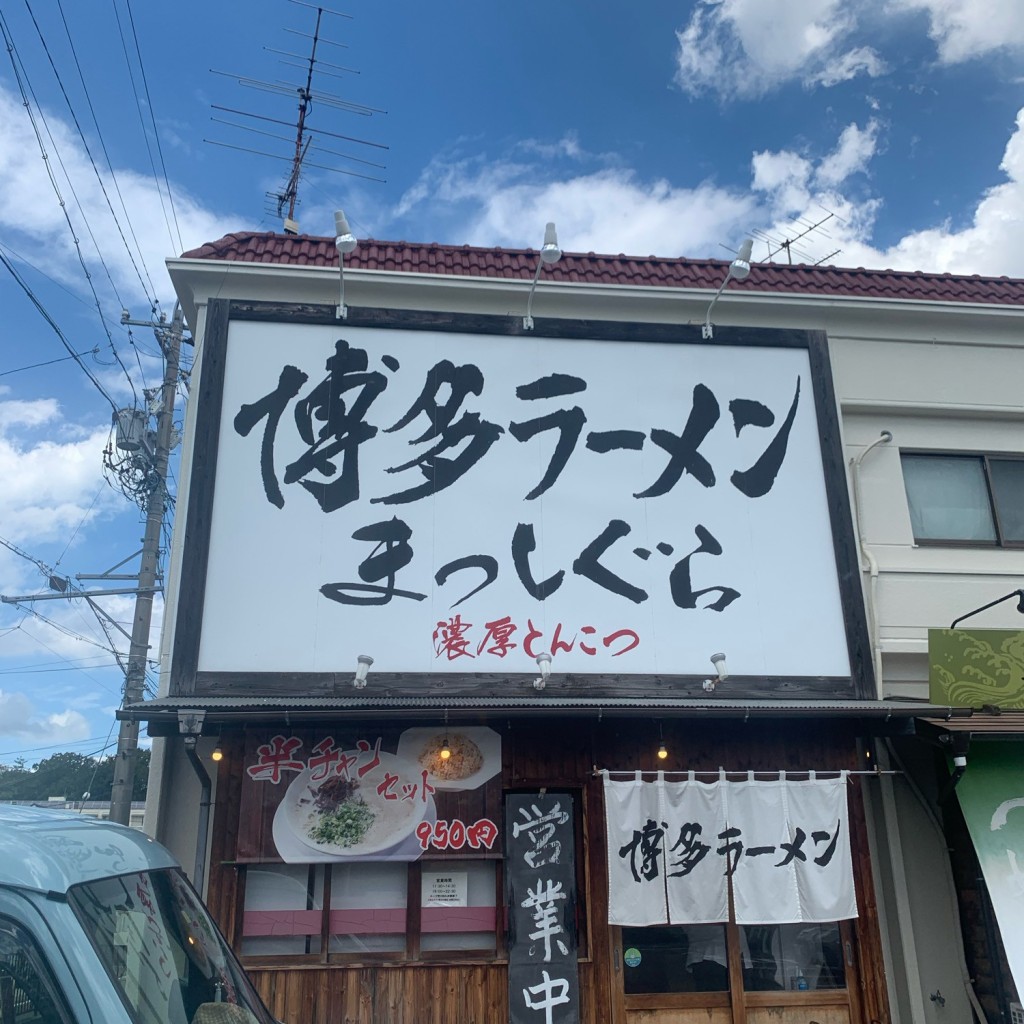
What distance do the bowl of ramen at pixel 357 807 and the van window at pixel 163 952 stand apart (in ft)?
10.3

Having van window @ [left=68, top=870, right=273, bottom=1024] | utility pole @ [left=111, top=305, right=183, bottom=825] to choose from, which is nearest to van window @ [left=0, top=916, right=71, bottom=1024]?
van window @ [left=68, top=870, right=273, bottom=1024]

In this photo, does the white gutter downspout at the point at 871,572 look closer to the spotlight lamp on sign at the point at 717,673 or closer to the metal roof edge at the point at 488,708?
the metal roof edge at the point at 488,708

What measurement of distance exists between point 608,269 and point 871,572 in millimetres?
4375

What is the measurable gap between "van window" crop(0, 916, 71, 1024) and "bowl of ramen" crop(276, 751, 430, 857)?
15.4 feet

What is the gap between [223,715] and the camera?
6641 millimetres

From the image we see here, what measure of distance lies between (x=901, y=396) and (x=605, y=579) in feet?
13.9

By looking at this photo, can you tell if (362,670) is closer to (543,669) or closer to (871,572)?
(543,669)

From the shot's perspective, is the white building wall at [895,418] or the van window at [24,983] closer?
the van window at [24,983]

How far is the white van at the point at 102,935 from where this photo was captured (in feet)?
8.87

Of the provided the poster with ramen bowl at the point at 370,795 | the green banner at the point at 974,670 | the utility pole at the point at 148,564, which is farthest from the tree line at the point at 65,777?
the green banner at the point at 974,670

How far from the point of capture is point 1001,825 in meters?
7.55

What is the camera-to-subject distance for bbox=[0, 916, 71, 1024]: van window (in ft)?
8.75

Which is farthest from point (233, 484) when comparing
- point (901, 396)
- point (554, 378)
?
point (901, 396)

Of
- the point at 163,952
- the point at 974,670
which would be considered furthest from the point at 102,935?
the point at 974,670
